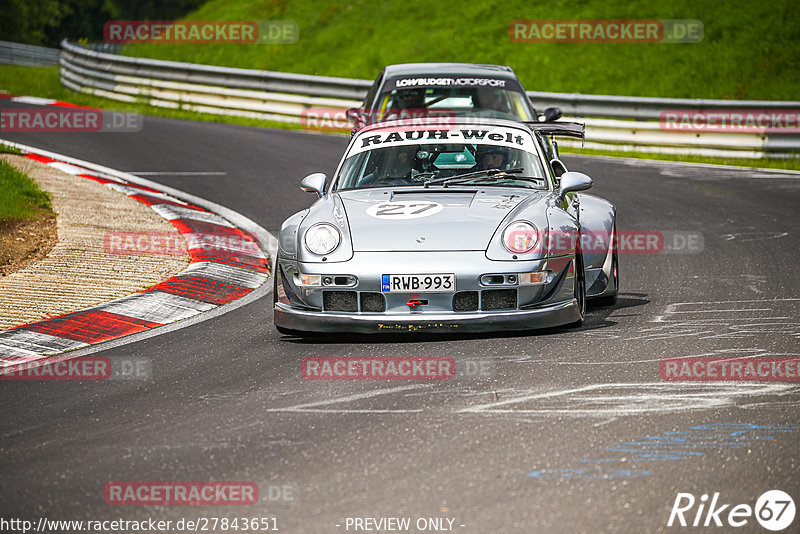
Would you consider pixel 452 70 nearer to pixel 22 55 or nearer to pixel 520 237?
pixel 520 237

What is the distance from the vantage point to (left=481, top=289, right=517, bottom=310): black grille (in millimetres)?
6461

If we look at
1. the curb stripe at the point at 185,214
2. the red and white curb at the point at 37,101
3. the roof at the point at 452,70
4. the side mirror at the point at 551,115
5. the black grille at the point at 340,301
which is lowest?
the curb stripe at the point at 185,214

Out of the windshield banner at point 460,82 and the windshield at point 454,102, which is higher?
the windshield banner at point 460,82

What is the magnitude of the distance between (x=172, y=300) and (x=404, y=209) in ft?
6.34

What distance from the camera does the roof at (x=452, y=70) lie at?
12.7m

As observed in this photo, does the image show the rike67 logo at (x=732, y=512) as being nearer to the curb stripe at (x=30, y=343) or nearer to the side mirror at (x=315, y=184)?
the curb stripe at (x=30, y=343)

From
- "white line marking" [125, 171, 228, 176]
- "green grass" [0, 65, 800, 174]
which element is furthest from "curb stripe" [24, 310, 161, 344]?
"green grass" [0, 65, 800, 174]

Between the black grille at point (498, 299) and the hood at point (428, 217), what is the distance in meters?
0.29

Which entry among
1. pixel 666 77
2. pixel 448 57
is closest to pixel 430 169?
pixel 666 77

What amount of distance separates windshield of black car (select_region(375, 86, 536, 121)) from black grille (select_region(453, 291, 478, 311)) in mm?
5912

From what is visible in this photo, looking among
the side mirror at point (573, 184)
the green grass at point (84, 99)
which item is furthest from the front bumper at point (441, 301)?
the green grass at point (84, 99)

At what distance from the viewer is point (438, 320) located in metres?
6.39

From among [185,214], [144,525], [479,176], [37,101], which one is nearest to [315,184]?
[479,176]

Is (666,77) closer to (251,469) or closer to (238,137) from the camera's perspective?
(238,137)
